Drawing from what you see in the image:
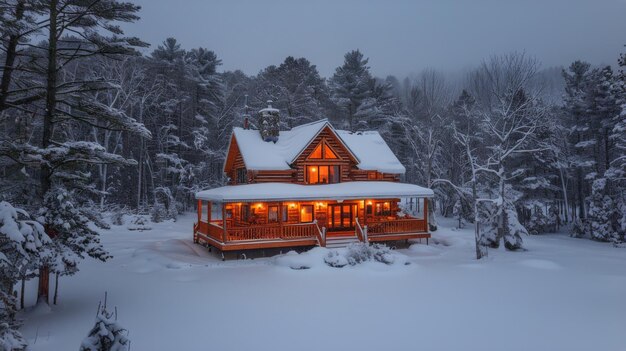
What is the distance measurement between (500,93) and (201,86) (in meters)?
32.9

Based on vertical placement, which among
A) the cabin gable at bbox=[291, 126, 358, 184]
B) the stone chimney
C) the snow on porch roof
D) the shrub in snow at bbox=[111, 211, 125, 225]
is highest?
the stone chimney

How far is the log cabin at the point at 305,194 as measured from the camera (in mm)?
23750

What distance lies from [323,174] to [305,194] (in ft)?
14.6

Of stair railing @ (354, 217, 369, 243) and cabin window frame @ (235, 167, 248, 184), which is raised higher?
cabin window frame @ (235, 167, 248, 184)

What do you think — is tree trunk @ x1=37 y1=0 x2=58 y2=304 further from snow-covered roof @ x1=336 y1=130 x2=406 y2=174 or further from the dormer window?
snow-covered roof @ x1=336 y1=130 x2=406 y2=174

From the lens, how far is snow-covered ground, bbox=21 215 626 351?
10344 mm

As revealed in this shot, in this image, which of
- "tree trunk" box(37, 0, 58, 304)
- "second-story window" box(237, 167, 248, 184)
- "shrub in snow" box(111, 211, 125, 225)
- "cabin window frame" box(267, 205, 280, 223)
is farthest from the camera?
"shrub in snow" box(111, 211, 125, 225)

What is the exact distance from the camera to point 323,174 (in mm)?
28703

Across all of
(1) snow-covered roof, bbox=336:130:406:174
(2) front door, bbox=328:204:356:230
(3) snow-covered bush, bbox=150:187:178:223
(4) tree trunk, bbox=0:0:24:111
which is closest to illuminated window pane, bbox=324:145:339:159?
(1) snow-covered roof, bbox=336:130:406:174

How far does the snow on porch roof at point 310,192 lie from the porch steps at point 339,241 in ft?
8.16

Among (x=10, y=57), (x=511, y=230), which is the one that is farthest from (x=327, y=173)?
(x=10, y=57)

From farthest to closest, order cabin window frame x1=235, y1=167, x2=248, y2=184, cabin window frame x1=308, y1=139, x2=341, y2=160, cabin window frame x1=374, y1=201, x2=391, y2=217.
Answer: cabin window frame x1=374, y1=201, x2=391, y2=217, cabin window frame x1=235, y1=167, x2=248, y2=184, cabin window frame x1=308, y1=139, x2=341, y2=160

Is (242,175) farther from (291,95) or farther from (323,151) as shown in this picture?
(291,95)

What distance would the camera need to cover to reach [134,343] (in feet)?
32.4
